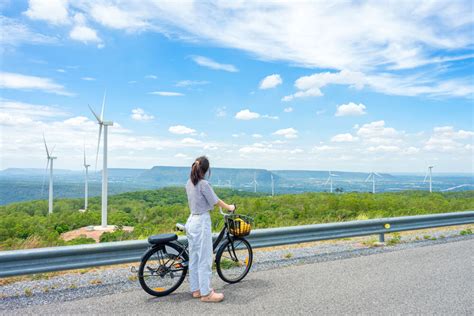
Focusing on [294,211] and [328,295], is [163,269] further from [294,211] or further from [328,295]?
[294,211]

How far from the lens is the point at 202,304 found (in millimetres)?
4883

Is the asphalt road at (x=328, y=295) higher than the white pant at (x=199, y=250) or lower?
lower

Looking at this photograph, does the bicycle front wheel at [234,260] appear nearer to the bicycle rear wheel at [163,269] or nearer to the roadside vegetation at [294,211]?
the bicycle rear wheel at [163,269]

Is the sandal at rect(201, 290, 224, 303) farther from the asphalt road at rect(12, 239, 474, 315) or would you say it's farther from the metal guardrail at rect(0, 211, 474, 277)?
the metal guardrail at rect(0, 211, 474, 277)

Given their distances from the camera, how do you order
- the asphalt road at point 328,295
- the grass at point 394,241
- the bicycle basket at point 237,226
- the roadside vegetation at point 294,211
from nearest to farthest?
the asphalt road at point 328,295 < the bicycle basket at point 237,226 < the grass at point 394,241 < the roadside vegetation at point 294,211

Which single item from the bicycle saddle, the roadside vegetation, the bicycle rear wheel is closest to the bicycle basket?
the bicycle rear wheel

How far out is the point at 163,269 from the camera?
5.33m

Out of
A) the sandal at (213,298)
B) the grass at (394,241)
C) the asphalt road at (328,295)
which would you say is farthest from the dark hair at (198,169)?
the grass at (394,241)

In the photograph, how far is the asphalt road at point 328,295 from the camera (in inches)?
183

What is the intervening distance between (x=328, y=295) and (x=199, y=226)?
190 centimetres

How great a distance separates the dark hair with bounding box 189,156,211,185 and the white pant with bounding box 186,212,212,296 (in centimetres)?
48

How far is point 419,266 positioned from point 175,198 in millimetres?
56174

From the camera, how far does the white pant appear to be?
16.7 feet

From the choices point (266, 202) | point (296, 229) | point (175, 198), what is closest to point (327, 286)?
point (296, 229)
